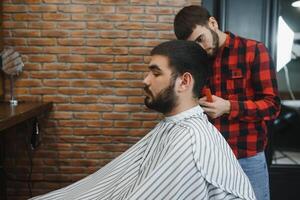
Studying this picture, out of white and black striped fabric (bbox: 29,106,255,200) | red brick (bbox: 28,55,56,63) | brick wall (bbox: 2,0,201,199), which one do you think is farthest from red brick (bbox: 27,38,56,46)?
white and black striped fabric (bbox: 29,106,255,200)

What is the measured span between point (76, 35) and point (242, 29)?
1464mm

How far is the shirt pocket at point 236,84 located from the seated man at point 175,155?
456 millimetres

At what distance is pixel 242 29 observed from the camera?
2.89 meters

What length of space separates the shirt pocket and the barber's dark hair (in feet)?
1.07

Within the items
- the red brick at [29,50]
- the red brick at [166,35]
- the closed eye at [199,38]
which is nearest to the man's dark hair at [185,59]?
the closed eye at [199,38]

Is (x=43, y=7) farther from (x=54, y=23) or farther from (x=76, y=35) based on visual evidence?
(x=76, y=35)

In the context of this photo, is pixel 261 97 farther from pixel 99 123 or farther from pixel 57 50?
pixel 57 50

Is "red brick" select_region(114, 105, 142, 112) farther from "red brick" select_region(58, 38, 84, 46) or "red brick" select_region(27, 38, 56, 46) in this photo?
"red brick" select_region(27, 38, 56, 46)

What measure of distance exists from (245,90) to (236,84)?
0.06 meters

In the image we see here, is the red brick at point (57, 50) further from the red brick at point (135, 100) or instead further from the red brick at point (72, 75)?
the red brick at point (135, 100)

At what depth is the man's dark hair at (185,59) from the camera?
4.43ft

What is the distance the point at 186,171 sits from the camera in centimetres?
117

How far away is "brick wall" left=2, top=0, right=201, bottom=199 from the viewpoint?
291 cm

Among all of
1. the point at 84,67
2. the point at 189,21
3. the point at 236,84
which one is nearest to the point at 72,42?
the point at 84,67
